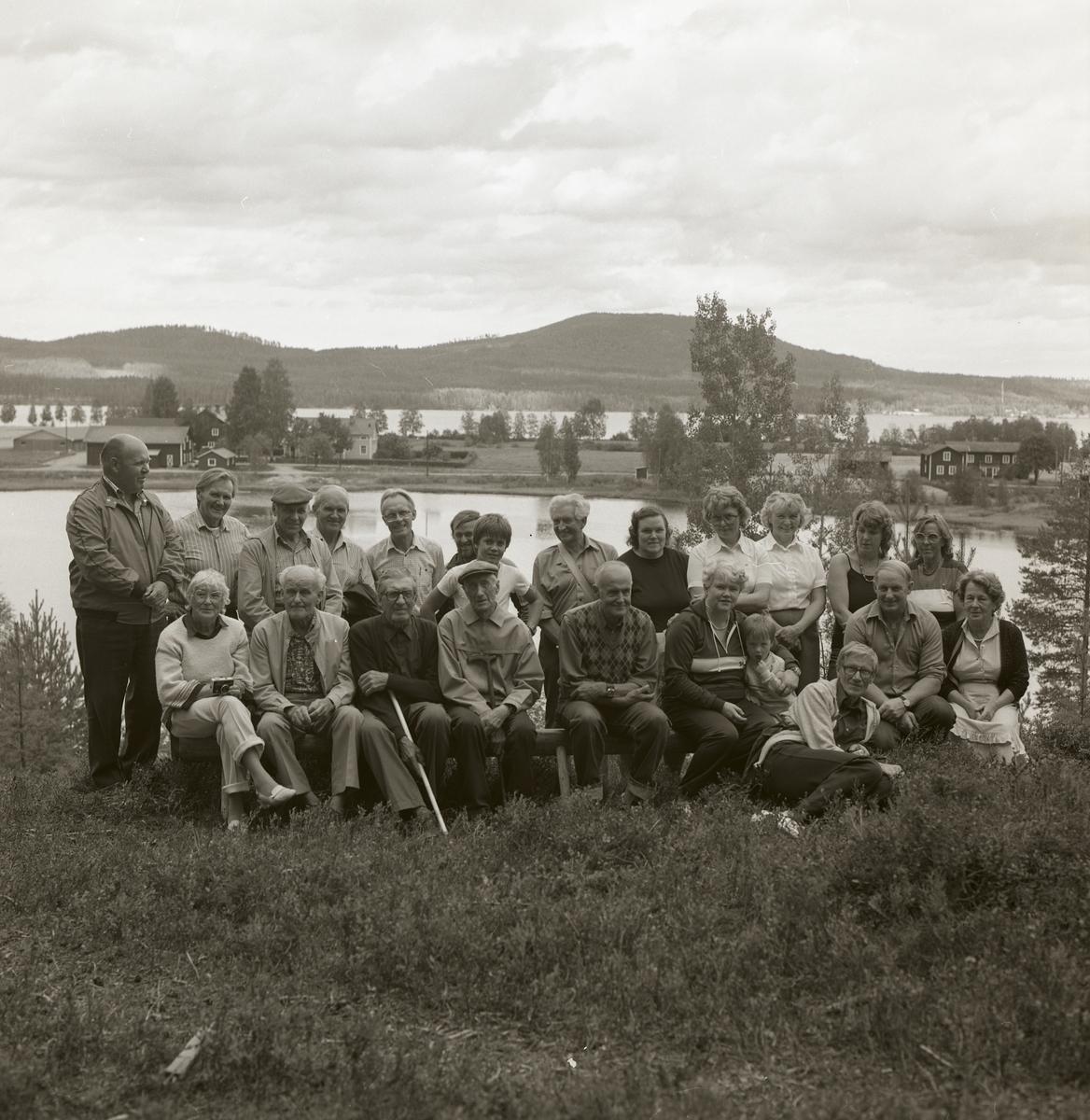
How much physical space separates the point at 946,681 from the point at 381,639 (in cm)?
354

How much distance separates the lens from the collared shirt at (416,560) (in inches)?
305

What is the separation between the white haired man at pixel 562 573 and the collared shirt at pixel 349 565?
1.14m

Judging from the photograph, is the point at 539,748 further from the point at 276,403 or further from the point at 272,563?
the point at 276,403

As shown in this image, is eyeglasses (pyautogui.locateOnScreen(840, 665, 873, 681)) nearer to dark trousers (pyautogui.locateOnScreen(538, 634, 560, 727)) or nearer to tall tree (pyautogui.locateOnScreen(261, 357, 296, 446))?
dark trousers (pyautogui.locateOnScreen(538, 634, 560, 727))

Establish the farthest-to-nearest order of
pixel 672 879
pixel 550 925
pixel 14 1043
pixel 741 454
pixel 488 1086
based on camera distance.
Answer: pixel 741 454 → pixel 672 879 → pixel 550 925 → pixel 14 1043 → pixel 488 1086

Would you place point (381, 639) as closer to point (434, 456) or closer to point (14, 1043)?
point (14, 1043)

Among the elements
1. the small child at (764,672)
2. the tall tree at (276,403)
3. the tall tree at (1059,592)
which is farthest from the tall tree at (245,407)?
the small child at (764,672)

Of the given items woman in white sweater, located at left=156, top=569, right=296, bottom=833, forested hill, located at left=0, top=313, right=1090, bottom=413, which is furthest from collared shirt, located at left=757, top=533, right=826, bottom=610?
forested hill, located at left=0, top=313, right=1090, bottom=413

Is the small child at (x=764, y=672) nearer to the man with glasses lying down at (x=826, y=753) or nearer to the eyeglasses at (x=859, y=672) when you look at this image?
the man with glasses lying down at (x=826, y=753)

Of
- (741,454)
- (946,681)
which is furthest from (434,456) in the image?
(946,681)

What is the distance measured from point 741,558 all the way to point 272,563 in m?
3.10

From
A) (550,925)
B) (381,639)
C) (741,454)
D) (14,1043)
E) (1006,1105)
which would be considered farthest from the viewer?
(741,454)

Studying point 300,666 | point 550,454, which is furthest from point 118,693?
point 550,454

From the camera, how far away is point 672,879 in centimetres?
514
